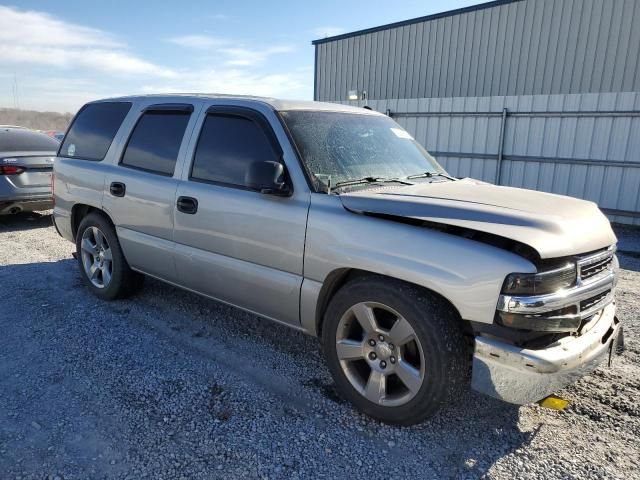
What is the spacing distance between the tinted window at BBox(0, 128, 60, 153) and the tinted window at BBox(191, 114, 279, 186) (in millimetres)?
5902

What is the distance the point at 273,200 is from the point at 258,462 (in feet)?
5.24

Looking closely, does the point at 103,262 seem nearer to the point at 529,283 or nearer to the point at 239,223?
the point at 239,223

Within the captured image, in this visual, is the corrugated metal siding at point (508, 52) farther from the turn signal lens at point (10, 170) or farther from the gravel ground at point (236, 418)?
the turn signal lens at point (10, 170)

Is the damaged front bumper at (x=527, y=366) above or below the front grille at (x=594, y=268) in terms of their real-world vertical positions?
below

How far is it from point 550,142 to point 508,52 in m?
3.90

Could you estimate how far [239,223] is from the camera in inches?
132

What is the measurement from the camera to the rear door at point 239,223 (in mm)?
3145

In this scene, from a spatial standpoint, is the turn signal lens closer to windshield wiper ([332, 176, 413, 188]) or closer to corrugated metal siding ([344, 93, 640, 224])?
windshield wiper ([332, 176, 413, 188])

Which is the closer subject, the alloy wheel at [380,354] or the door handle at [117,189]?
the alloy wheel at [380,354]

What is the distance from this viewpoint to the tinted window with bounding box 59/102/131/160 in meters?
4.61

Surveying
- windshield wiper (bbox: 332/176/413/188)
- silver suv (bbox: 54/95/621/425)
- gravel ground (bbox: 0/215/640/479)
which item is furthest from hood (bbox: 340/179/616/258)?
gravel ground (bbox: 0/215/640/479)

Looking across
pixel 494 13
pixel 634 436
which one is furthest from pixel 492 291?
pixel 494 13

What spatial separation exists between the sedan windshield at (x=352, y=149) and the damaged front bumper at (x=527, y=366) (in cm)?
141

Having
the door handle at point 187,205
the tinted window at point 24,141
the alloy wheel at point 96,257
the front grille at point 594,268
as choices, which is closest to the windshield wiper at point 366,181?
the door handle at point 187,205
